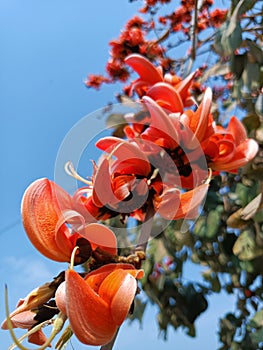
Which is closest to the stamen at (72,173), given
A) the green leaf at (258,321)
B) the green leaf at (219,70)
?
the green leaf at (258,321)

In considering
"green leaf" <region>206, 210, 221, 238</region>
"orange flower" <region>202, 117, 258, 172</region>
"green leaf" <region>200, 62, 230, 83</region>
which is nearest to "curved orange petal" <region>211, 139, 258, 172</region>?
"orange flower" <region>202, 117, 258, 172</region>

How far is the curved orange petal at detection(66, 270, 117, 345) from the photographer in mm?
274

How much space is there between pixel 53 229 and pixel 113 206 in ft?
0.21

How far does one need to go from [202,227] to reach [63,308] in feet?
3.59

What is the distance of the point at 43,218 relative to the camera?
1.11ft

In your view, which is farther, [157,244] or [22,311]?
[157,244]

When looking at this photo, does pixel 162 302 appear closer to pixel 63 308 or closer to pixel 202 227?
pixel 202 227

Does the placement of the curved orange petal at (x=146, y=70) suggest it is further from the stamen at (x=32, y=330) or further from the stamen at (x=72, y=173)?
Result: the stamen at (x=32, y=330)

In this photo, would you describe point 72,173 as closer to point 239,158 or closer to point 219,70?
point 239,158

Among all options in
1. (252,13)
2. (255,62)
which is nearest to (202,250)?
(255,62)

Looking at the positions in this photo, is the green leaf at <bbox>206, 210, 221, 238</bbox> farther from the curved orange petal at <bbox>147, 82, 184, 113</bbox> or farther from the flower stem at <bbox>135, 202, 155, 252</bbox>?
the flower stem at <bbox>135, 202, 155, 252</bbox>

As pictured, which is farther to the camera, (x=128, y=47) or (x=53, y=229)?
(x=128, y=47)

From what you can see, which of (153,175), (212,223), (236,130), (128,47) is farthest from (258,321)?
(128,47)

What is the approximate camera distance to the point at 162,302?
1.54 m
